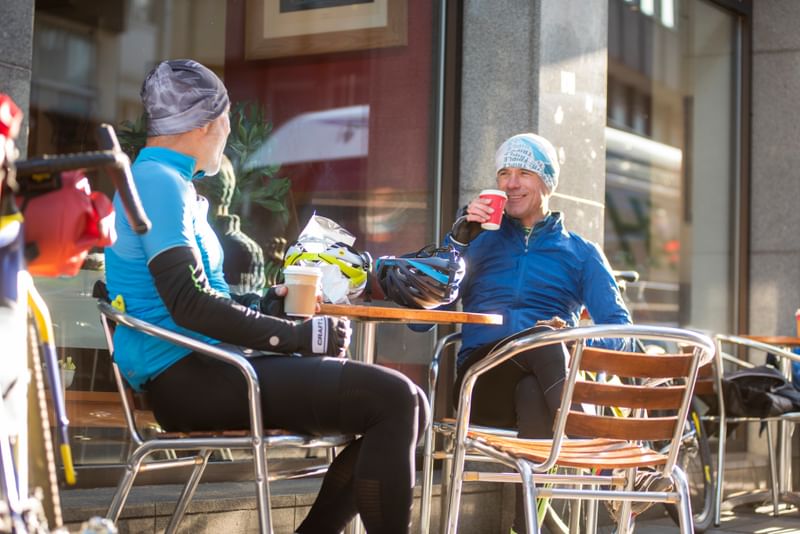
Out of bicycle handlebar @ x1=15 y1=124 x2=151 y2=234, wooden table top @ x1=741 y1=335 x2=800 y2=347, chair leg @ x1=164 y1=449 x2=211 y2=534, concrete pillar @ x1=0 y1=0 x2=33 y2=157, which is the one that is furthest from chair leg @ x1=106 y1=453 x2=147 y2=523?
wooden table top @ x1=741 y1=335 x2=800 y2=347

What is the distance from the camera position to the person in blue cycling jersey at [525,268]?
447cm

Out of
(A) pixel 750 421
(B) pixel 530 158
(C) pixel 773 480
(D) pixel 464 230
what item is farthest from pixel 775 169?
(D) pixel 464 230

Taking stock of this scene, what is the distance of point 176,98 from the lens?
3.24 m

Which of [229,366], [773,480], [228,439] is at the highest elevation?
[229,366]

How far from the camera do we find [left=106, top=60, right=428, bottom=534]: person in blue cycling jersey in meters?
3.00

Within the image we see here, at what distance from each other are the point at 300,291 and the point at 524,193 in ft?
5.53

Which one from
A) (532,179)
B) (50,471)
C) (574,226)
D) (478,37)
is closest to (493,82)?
(478,37)

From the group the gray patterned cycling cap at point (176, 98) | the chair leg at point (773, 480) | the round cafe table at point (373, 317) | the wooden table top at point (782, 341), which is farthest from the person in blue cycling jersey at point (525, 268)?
the chair leg at point (773, 480)

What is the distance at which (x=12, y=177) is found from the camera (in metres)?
1.82

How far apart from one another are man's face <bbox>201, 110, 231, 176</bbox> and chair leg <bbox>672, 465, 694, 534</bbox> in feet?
4.71

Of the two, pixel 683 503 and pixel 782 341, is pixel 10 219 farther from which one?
pixel 782 341

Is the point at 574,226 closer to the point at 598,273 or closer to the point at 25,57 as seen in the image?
the point at 598,273

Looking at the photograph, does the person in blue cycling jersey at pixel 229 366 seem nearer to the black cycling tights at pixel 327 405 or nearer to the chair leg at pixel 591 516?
the black cycling tights at pixel 327 405

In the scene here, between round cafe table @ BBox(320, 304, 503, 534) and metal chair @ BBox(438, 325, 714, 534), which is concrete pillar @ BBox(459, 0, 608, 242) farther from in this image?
metal chair @ BBox(438, 325, 714, 534)
